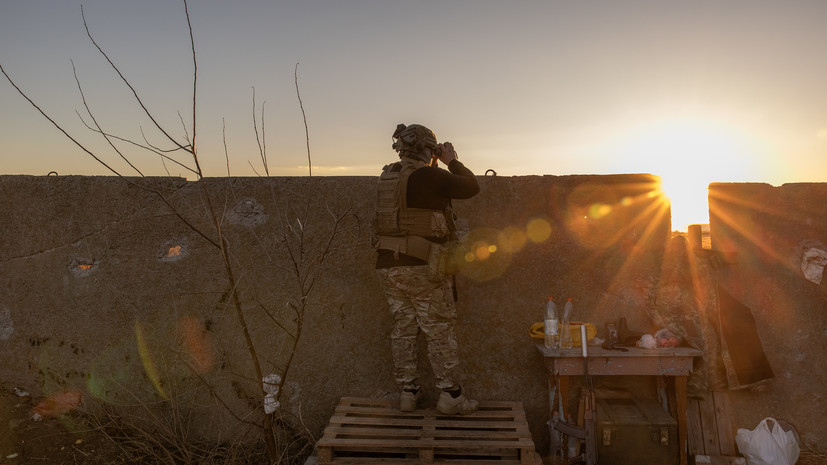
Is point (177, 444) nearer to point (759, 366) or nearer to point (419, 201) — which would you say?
point (419, 201)

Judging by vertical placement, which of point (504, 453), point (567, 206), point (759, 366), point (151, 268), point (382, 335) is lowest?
point (504, 453)

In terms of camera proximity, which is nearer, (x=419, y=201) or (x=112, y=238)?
(x=419, y=201)

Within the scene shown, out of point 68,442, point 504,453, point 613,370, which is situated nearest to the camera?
point 504,453

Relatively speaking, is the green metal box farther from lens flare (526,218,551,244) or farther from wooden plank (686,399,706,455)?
lens flare (526,218,551,244)

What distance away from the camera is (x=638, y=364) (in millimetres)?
3969

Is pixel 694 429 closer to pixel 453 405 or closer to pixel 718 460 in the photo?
pixel 718 460

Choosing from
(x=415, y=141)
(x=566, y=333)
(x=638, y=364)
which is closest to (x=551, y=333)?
(x=566, y=333)

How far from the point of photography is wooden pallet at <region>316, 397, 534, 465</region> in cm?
357

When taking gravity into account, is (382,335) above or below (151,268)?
below

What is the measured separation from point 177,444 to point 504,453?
2.36 metres

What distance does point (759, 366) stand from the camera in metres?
4.20

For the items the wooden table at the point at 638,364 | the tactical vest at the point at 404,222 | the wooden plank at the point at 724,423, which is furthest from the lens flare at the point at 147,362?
the wooden plank at the point at 724,423

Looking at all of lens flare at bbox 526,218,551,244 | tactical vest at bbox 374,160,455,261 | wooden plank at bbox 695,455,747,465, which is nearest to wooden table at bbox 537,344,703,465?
wooden plank at bbox 695,455,747,465

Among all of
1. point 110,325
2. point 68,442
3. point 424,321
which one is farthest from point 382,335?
point 68,442
